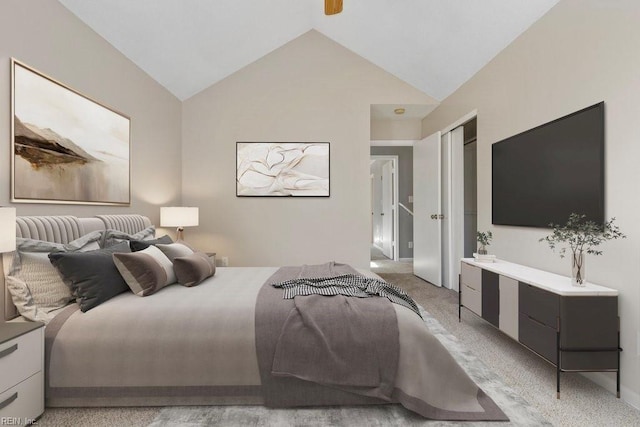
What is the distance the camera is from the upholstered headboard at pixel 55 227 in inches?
73.9

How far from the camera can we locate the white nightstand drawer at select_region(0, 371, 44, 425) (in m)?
1.47

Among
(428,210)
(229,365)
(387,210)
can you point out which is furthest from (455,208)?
(387,210)

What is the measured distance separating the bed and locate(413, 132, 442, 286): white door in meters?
2.92

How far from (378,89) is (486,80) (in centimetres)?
146

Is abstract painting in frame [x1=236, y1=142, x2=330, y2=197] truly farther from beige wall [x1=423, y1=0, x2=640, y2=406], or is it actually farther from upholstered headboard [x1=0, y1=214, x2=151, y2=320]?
beige wall [x1=423, y1=0, x2=640, y2=406]

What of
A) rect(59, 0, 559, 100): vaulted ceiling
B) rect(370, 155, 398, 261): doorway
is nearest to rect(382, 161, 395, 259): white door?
rect(370, 155, 398, 261): doorway

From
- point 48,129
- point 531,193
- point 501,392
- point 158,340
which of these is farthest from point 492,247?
point 48,129

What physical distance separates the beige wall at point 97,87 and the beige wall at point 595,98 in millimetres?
3610

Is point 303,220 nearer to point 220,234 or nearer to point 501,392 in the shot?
point 220,234

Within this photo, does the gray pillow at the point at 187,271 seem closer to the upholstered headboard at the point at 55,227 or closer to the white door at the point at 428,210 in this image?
the upholstered headboard at the point at 55,227

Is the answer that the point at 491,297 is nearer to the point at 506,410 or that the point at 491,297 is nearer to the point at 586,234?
the point at 586,234

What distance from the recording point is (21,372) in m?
1.55

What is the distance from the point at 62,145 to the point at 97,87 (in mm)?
693

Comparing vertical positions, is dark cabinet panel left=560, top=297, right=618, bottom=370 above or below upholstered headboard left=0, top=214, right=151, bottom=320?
below
